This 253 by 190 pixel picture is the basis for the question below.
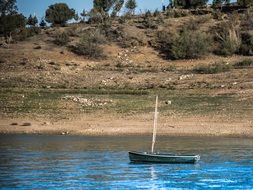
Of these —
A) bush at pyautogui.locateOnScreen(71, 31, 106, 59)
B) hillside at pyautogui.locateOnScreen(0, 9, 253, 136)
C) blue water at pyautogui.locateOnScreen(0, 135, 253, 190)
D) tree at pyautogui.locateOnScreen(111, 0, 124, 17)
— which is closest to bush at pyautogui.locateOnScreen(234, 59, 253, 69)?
hillside at pyautogui.locateOnScreen(0, 9, 253, 136)

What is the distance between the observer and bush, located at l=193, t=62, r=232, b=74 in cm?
6103

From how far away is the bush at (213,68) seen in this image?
6103 centimetres

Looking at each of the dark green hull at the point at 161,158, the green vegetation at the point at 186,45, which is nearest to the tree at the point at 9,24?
the green vegetation at the point at 186,45

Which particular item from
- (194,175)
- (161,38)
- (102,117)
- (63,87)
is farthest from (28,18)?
(194,175)

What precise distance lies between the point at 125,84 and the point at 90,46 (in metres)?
11.8

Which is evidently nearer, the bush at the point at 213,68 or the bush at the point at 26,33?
the bush at the point at 213,68

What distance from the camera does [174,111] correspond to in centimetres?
5059

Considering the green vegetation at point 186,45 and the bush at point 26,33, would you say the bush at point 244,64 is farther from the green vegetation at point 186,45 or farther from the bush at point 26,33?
the bush at point 26,33

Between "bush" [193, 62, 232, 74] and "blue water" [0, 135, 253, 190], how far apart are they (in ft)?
57.0

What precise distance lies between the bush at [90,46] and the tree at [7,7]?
1268cm

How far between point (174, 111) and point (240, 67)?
46.9 ft

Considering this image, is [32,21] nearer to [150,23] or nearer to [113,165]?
[150,23]

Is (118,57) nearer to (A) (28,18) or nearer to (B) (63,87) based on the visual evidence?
(B) (63,87)

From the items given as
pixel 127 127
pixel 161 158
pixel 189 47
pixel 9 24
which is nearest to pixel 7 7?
pixel 9 24
